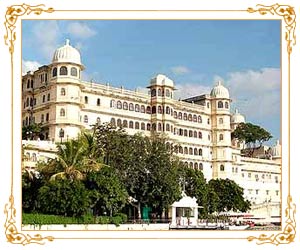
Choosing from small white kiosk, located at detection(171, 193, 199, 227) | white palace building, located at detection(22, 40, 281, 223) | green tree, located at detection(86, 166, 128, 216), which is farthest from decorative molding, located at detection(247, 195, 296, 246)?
white palace building, located at detection(22, 40, 281, 223)

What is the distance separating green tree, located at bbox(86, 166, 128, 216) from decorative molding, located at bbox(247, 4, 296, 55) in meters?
6.72

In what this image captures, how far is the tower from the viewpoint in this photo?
25075mm

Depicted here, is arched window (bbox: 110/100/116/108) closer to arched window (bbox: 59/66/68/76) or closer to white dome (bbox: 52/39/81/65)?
arched window (bbox: 59/66/68/76)

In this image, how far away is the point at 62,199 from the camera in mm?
11586
